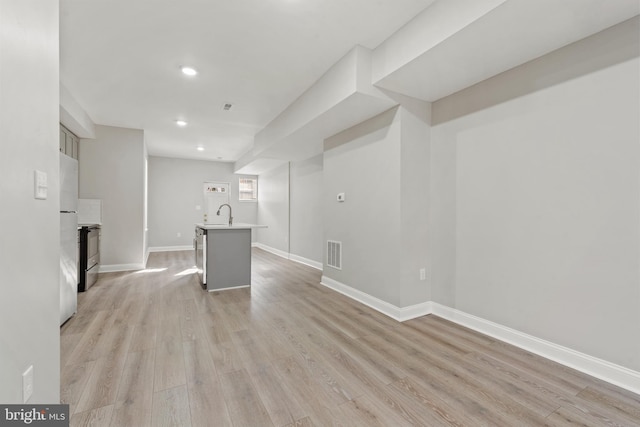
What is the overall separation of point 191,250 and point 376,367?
7.38 metres

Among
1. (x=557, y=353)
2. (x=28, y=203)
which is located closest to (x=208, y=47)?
(x=28, y=203)

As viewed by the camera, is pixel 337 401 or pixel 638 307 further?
pixel 638 307

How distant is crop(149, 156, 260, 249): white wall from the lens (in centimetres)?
793

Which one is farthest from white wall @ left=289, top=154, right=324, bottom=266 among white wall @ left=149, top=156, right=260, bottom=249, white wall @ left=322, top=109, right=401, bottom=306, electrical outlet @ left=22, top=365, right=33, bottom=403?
electrical outlet @ left=22, top=365, right=33, bottom=403

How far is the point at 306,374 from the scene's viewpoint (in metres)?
1.97

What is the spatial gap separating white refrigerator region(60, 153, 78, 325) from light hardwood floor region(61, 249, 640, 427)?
21 centimetres

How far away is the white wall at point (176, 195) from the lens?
793 cm

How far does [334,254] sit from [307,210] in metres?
2.23

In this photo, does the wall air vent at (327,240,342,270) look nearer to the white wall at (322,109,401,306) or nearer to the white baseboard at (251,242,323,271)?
the white wall at (322,109,401,306)

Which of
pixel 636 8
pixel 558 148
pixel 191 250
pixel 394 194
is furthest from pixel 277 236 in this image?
pixel 636 8

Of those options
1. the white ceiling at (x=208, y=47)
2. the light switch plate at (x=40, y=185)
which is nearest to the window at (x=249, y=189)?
the white ceiling at (x=208, y=47)

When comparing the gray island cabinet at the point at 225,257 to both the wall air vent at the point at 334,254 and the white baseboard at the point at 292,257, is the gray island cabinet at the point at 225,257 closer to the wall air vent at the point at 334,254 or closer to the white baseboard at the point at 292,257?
the wall air vent at the point at 334,254

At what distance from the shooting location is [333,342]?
8.01 ft

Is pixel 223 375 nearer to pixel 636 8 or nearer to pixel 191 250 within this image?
pixel 636 8
